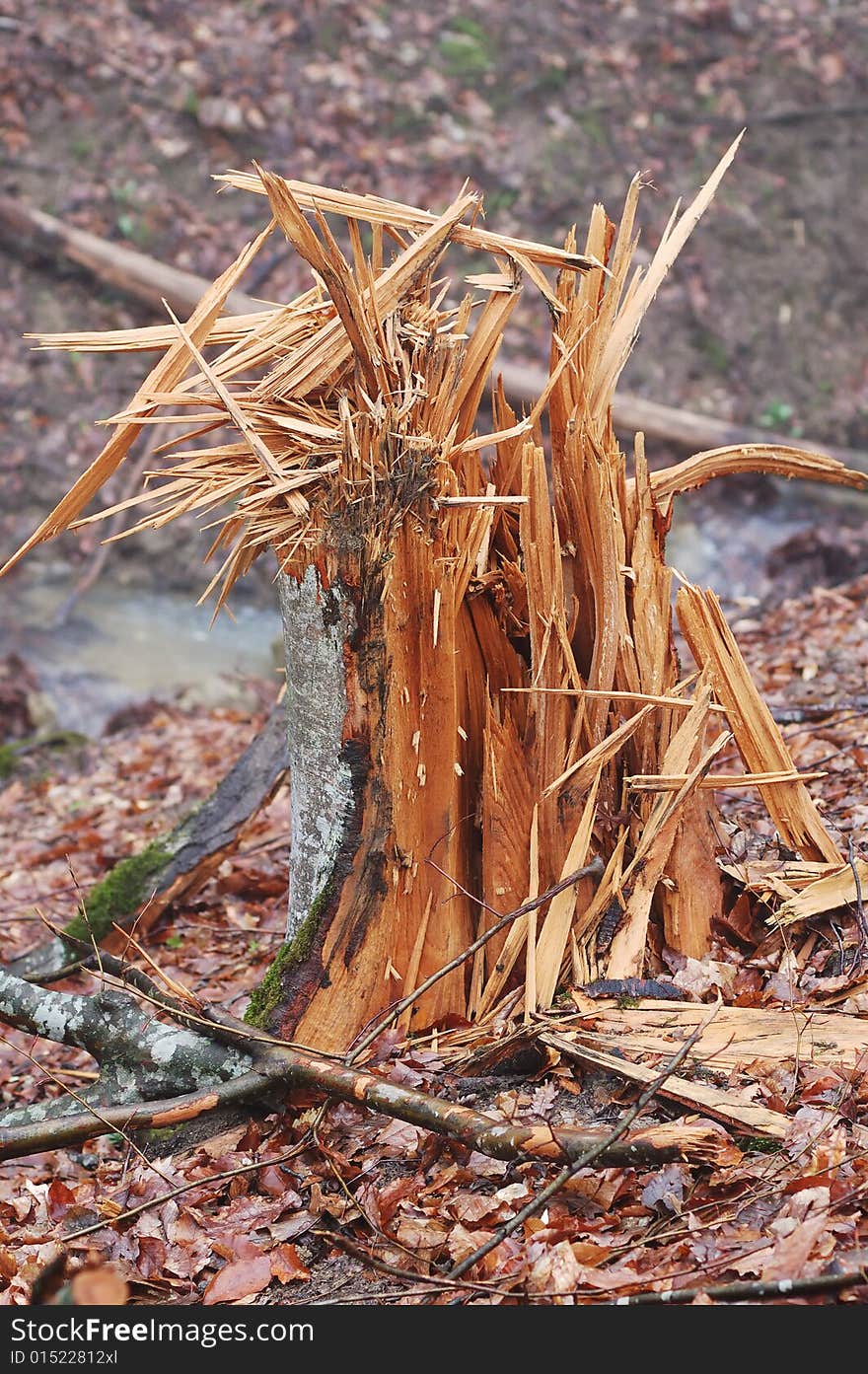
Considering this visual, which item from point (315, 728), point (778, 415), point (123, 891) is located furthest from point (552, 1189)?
point (778, 415)

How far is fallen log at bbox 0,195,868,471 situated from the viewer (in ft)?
29.1

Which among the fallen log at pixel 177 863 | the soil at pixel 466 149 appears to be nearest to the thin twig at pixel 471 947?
the fallen log at pixel 177 863

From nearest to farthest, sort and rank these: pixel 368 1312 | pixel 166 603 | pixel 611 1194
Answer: pixel 368 1312 < pixel 611 1194 < pixel 166 603

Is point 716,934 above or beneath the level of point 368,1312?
above

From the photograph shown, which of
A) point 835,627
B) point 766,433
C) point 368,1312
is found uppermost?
point 766,433

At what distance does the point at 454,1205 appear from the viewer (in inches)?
93.8

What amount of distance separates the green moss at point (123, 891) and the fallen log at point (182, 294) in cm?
560

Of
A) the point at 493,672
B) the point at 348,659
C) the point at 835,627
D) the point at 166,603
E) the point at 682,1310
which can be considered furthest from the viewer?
the point at 166,603

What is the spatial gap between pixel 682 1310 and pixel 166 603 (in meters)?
7.86

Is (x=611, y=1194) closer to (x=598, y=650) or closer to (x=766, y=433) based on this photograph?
(x=598, y=650)

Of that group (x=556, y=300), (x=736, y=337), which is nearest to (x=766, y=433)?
(x=736, y=337)

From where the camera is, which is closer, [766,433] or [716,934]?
[716,934]

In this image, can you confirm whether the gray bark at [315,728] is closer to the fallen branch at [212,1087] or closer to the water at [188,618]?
the fallen branch at [212,1087]

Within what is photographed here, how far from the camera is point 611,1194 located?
230cm
